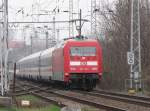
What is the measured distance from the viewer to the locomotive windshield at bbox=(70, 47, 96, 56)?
32.9 metres

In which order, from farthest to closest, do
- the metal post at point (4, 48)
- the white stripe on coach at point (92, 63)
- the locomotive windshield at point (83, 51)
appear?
the locomotive windshield at point (83, 51) → the white stripe on coach at point (92, 63) → the metal post at point (4, 48)

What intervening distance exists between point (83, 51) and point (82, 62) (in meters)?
0.89

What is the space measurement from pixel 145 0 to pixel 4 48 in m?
26.9

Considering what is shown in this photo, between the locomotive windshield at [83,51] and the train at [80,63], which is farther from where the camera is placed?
the locomotive windshield at [83,51]

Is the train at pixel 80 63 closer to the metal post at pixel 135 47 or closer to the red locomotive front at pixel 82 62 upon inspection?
the red locomotive front at pixel 82 62

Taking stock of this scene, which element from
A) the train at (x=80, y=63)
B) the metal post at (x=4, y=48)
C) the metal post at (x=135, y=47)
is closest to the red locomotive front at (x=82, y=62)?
the train at (x=80, y=63)

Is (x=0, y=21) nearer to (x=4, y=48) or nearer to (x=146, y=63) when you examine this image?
(x=4, y=48)

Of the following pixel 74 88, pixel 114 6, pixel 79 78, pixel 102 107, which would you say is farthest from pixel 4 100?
pixel 114 6

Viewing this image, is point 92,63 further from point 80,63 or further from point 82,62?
point 80,63

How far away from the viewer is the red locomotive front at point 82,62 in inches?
1270

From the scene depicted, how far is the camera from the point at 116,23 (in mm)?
47156

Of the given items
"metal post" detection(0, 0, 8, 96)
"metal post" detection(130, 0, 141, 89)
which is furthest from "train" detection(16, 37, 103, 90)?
"metal post" detection(0, 0, 8, 96)

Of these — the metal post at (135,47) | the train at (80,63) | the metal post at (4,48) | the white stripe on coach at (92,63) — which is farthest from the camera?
the white stripe on coach at (92,63)

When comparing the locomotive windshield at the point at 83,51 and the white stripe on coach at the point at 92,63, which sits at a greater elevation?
the locomotive windshield at the point at 83,51
